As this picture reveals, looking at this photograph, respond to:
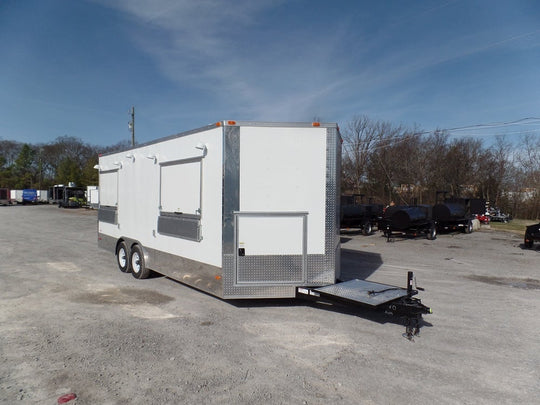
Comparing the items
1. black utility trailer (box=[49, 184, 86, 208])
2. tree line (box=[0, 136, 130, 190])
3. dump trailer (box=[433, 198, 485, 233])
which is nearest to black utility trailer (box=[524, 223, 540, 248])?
dump trailer (box=[433, 198, 485, 233])

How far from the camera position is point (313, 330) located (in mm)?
5117

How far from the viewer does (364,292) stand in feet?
18.1

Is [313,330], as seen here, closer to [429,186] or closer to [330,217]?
[330,217]

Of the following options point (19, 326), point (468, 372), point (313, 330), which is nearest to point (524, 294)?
point (468, 372)

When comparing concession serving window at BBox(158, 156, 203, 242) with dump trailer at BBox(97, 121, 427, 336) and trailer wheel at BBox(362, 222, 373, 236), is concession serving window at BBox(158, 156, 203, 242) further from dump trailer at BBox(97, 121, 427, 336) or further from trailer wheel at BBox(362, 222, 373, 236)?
trailer wheel at BBox(362, 222, 373, 236)

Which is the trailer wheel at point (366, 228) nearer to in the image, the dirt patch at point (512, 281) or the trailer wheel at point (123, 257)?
the dirt patch at point (512, 281)

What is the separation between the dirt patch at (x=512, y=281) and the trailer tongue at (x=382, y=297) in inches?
165

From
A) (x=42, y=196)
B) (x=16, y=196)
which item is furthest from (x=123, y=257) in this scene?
(x=42, y=196)

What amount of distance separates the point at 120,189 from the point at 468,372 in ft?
26.7

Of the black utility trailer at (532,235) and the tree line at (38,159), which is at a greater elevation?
the tree line at (38,159)

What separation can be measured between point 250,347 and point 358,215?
15472 millimetres

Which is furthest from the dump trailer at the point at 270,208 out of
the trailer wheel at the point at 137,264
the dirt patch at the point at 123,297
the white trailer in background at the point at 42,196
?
the white trailer in background at the point at 42,196

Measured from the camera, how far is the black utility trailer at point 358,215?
19078 mm

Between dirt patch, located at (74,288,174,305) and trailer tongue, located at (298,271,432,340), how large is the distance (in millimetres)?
2728
